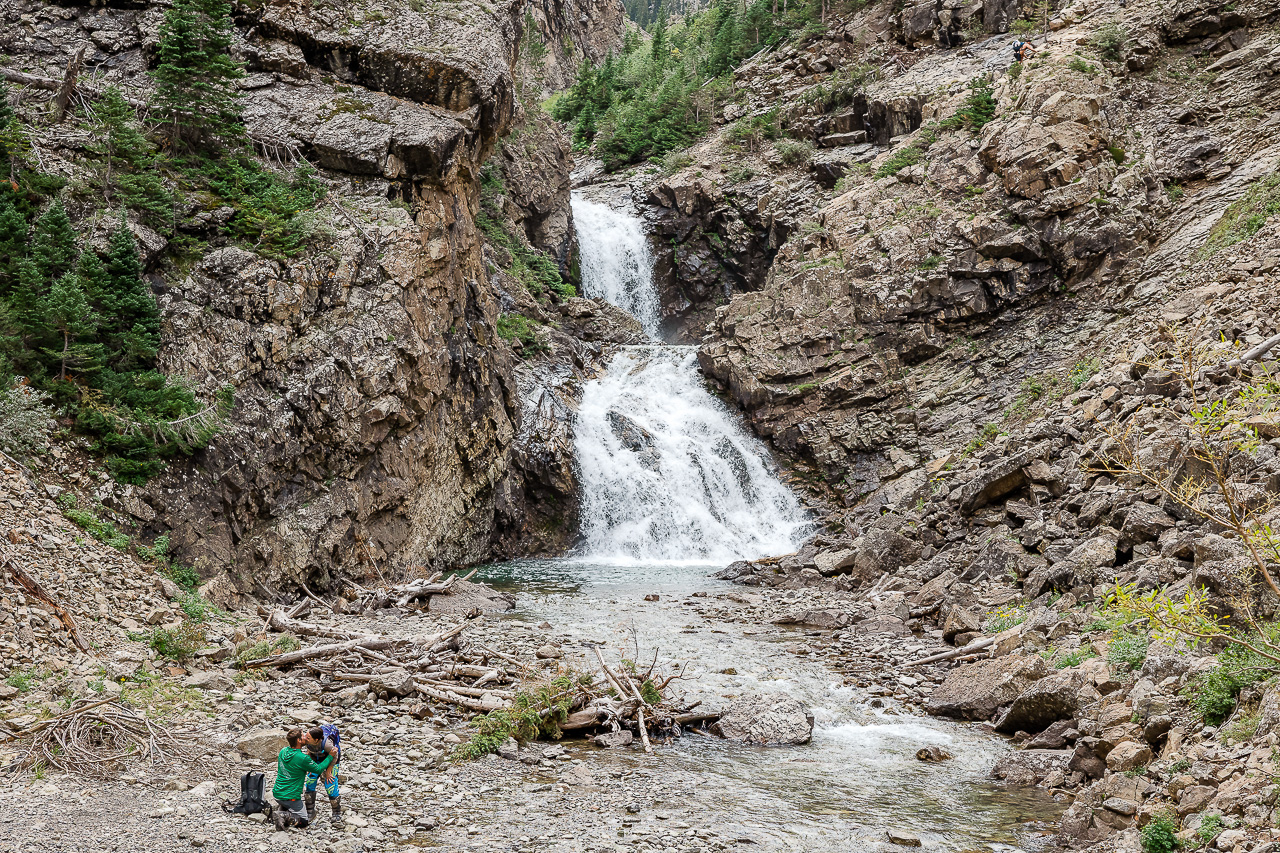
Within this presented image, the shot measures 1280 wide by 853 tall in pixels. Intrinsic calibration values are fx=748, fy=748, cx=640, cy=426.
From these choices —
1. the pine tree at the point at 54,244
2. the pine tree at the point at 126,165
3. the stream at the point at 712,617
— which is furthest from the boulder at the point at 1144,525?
the pine tree at the point at 126,165

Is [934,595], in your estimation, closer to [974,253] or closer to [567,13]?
[974,253]

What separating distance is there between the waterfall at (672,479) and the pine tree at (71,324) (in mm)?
18356

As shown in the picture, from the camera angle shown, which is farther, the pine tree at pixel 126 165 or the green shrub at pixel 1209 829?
the pine tree at pixel 126 165

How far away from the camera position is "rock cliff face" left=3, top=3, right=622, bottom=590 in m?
19.4

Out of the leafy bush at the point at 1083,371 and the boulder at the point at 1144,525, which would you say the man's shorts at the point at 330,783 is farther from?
the leafy bush at the point at 1083,371

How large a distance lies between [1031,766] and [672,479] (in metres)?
22.5

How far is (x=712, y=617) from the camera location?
20172 mm

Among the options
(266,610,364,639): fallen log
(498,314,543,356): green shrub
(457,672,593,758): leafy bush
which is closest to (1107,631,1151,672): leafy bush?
(457,672,593,758): leafy bush

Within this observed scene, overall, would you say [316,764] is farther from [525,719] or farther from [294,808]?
[525,719]

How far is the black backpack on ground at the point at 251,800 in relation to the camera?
8.05 metres

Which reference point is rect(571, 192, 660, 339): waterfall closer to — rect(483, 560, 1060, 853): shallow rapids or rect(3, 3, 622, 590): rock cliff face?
rect(3, 3, 622, 590): rock cliff face

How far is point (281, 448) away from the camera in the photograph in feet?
66.0

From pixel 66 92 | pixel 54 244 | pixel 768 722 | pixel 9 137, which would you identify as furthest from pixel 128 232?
pixel 768 722

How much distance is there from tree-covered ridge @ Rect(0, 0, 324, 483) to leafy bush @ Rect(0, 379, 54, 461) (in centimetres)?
9
